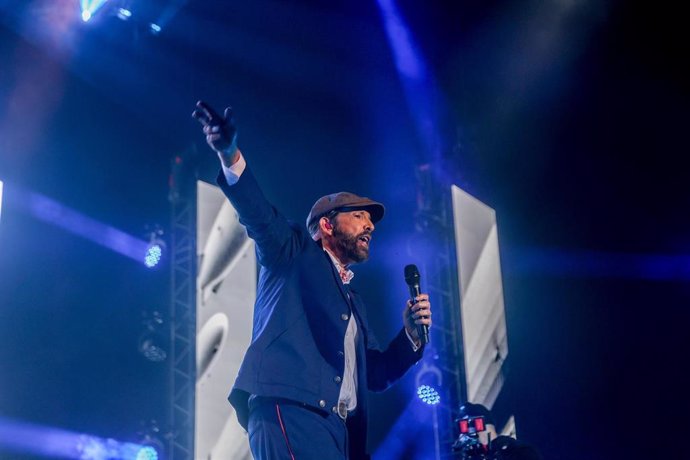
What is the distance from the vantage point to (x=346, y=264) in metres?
2.91

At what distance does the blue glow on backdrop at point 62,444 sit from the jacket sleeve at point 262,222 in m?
3.98

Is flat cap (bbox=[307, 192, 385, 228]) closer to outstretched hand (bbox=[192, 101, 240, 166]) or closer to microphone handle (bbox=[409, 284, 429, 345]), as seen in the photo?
microphone handle (bbox=[409, 284, 429, 345])

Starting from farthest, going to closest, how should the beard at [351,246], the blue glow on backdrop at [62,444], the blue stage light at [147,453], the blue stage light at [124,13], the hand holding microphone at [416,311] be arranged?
the blue stage light at [124,13], the blue stage light at [147,453], the blue glow on backdrop at [62,444], the beard at [351,246], the hand holding microphone at [416,311]

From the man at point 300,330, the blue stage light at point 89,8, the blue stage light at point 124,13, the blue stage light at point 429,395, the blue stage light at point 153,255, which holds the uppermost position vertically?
the blue stage light at point 124,13

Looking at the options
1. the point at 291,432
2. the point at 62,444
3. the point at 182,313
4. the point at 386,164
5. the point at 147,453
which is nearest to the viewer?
the point at 291,432

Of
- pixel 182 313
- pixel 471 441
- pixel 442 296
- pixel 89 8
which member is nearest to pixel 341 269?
pixel 471 441

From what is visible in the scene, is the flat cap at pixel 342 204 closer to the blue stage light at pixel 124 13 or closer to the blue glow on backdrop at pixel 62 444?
the blue glow on backdrop at pixel 62 444

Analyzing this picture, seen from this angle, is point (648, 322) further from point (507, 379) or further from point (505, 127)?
point (505, 127)

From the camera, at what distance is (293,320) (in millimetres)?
2572

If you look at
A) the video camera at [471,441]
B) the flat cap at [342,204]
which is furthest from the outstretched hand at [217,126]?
the video camera at [471,441]

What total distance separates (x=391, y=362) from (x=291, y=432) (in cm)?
61

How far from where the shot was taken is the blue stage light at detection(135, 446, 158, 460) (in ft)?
20.7

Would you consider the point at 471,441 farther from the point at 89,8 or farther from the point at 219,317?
the point at 89,8

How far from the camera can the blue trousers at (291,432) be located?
2.40 m
